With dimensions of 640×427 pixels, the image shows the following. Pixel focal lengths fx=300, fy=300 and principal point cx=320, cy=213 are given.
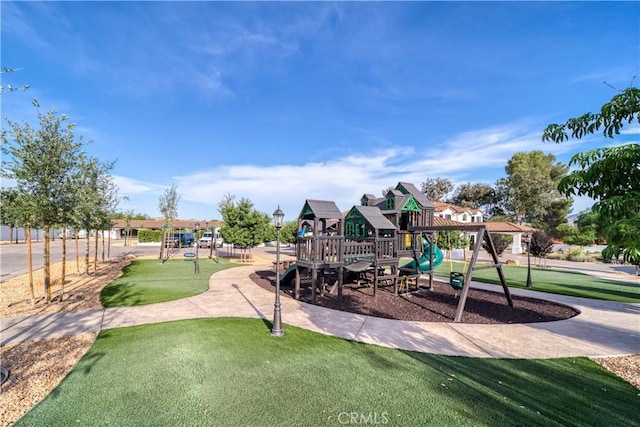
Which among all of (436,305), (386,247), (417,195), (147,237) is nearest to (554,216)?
(417,195)

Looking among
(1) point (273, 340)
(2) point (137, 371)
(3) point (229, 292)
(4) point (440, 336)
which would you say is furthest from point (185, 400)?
(3) point (229, 292)

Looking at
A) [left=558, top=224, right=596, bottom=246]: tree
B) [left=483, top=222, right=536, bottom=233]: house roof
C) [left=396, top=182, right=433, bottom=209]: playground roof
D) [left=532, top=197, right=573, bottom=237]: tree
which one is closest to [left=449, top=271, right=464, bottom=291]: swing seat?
[left=396, top=182, right=433, bottom=209]: playground roof

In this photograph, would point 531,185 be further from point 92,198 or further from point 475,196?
point 92,198

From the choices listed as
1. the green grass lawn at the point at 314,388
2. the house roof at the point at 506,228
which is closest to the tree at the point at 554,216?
the house roof at the point at 506,228

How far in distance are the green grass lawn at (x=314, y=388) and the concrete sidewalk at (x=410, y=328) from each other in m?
0.66

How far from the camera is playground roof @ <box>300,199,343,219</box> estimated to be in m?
11.3

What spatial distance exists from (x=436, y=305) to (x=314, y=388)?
A: 7.59 m

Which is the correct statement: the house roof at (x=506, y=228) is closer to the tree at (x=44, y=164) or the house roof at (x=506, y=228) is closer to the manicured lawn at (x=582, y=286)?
the manicured lawn at (x=582, y=286)

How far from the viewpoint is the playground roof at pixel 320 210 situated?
11.3 m

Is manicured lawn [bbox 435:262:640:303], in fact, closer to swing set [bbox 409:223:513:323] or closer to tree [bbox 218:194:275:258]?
swing set [bbox 409:223:513:323]

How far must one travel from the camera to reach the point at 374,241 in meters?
12.2

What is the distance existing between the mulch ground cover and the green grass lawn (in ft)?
10.6

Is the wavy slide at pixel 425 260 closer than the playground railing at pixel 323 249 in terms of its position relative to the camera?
No

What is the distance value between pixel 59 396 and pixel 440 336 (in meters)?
7.58
